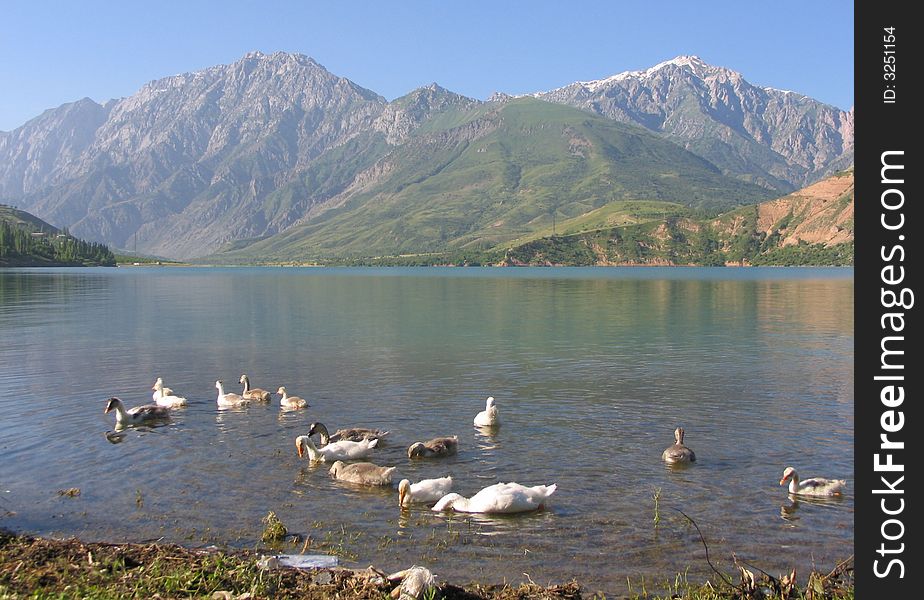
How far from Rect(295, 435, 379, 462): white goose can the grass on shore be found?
30.4 ft

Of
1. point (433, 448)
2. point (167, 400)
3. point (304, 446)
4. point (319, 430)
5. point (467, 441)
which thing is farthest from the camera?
point (167, 400)

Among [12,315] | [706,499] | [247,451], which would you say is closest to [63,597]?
[247,451]

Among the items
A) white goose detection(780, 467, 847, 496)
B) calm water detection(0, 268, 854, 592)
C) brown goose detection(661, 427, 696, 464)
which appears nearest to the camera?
calm water detection(0, 268, 854, 592)

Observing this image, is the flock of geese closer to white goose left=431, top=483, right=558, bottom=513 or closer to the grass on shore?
white goose left=431, top=483, right=558, bottom=513

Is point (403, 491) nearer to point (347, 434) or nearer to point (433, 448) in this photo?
point (433, 448)

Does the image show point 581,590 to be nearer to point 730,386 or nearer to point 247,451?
point 247,451

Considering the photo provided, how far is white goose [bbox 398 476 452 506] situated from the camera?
19.2 m

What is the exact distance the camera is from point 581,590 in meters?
13.6

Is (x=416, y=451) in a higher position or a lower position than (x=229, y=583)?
lower

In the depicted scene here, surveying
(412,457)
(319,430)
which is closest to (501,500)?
(412,457)

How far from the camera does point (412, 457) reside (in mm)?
24016

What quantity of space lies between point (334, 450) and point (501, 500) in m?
7.24

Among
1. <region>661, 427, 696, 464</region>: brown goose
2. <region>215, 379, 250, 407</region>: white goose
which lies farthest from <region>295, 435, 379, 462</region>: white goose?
<region>661, 427, 696, 464</region>: brown goose

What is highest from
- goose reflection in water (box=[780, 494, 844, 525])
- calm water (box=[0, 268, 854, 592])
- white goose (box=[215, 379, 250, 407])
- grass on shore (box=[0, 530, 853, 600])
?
grass on shore (box=[0, 530, 853, 600])
